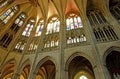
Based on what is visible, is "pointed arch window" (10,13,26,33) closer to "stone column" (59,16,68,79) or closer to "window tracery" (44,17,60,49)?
"window tracery" (44,17,60,49)

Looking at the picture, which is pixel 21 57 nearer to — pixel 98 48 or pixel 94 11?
pixel 98 48

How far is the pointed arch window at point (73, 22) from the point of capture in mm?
→ 16802

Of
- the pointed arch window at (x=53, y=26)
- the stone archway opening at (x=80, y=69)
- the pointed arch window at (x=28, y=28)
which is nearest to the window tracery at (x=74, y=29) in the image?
→ the pointed arch window at (x=53, y=26)

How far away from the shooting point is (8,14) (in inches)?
717

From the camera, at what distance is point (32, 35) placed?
1728 cm

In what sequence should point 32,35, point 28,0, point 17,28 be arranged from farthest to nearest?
point 28,0
point 17,28
point 32,35

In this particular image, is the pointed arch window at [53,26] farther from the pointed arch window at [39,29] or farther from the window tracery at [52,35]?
the pointed arch window at [39,29]

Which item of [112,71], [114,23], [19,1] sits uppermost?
[19,1]

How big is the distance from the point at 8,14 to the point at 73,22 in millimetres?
8983

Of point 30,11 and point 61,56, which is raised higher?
point 30,11

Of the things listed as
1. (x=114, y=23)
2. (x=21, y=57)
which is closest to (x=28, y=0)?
(x=21, y=57)

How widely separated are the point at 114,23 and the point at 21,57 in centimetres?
1080

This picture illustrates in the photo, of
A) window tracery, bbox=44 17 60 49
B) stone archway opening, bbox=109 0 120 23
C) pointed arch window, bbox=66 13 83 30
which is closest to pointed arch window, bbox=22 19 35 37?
window tracery, bbox=44 17 60 49

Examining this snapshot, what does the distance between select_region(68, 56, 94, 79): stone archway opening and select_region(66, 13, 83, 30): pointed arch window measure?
13.6 ft
